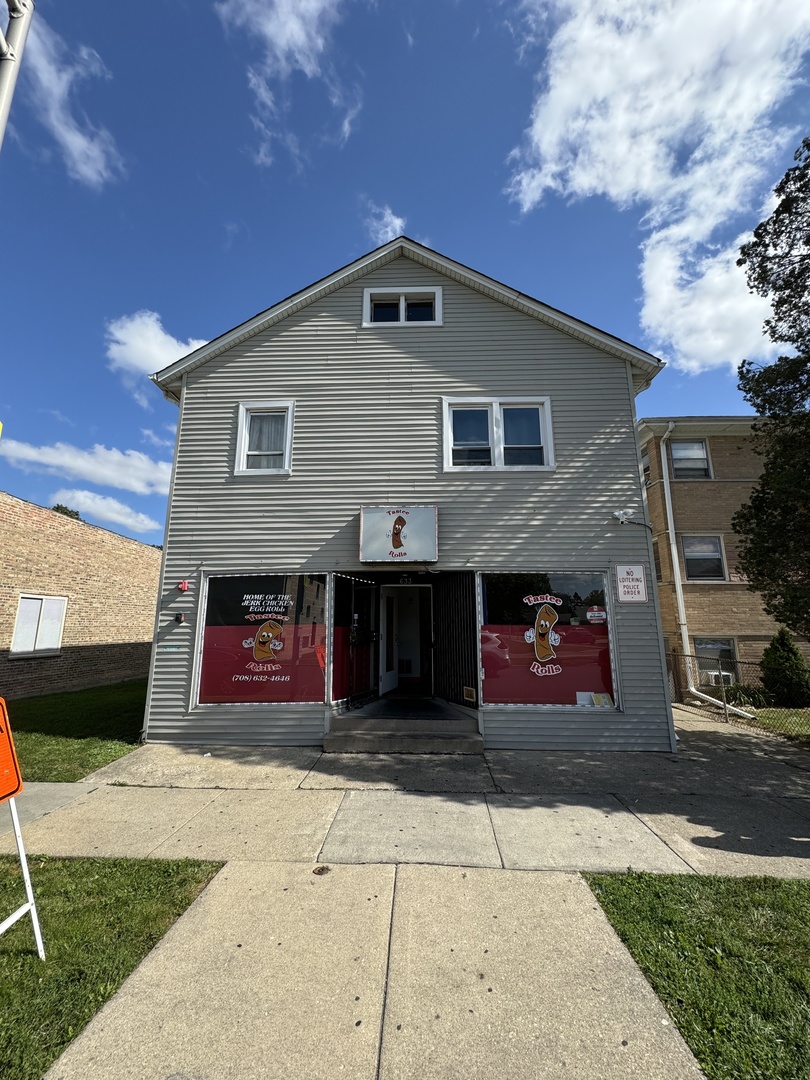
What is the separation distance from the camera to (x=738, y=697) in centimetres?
1334

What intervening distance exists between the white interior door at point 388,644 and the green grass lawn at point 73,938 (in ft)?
21.8

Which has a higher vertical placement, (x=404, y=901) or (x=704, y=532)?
(x=704, y=532)

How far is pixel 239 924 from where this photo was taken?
3.46m

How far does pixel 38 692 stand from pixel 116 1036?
1524cm

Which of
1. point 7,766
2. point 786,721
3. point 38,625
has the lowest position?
point 786,721

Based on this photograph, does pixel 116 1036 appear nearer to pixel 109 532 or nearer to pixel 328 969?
pixel 328 969

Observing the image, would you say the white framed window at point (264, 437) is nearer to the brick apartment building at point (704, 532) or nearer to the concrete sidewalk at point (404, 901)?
the concrete sidewalk at point (404, 901)

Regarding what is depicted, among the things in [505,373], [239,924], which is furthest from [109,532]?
[239,924]

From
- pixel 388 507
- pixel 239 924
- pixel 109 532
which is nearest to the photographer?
pixel 239 924

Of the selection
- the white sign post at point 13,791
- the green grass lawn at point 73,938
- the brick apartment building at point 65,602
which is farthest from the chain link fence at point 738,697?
the brick apartment building at point 65,602

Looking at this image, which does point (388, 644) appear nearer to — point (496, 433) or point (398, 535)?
point (398, 535)

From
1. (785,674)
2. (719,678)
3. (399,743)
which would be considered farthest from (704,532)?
(399,743)

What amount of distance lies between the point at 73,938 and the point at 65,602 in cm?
1504

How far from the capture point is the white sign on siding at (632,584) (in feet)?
28.1
